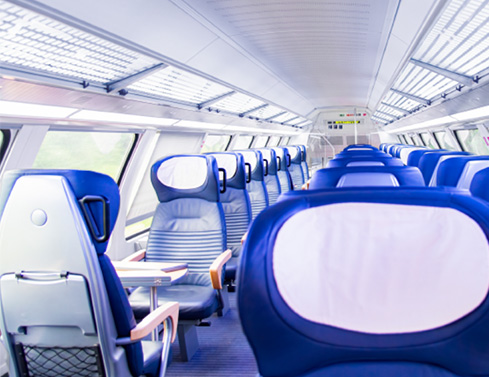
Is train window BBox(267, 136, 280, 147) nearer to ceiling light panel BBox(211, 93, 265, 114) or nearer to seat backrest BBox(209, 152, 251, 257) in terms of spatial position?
ceiling light panel BBox(211, 93, 265, 114)

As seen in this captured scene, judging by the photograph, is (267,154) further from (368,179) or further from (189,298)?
(368,179)

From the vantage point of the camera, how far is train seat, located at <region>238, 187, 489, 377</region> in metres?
1.28

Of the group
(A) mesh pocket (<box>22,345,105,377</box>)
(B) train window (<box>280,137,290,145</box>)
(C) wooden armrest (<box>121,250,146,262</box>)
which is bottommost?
(A) mesh pocket (<box>22,345,105,377</box>)

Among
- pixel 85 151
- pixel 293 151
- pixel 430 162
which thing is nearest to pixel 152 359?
pixel 85 151

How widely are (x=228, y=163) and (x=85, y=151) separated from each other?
195 centimetres

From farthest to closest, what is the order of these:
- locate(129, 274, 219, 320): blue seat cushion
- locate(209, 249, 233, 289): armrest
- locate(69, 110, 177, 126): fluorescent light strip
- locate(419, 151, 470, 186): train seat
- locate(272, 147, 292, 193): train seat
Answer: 1. locate(272, 147, 292, 193): train seat
2. locate(419, 151, 470, 186): train seat
3. locate(69, 110, 177, 126): fluorescent light strip
4. locate(209, 249, 233, 289): armrest
5. locate(129, 274, 219, 320): blue seat cushion

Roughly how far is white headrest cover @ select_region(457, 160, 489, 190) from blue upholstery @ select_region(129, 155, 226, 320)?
7.23ft

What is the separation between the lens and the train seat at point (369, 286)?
4.19ft

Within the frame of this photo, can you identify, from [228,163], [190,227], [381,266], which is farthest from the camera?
[228,163]

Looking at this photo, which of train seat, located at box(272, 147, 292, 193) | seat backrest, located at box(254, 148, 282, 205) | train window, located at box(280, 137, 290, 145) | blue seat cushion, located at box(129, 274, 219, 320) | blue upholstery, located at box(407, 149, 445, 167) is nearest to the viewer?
blue seat cushion, located at box(129, 274, 219, 320)

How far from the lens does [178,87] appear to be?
5383 millimetres

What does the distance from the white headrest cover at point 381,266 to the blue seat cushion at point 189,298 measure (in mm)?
2454

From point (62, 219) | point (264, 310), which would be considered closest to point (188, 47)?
point (62, 219)

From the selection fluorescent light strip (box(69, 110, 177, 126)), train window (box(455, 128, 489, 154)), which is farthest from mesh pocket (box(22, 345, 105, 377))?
train window (box(455, 128, 489, 154))
